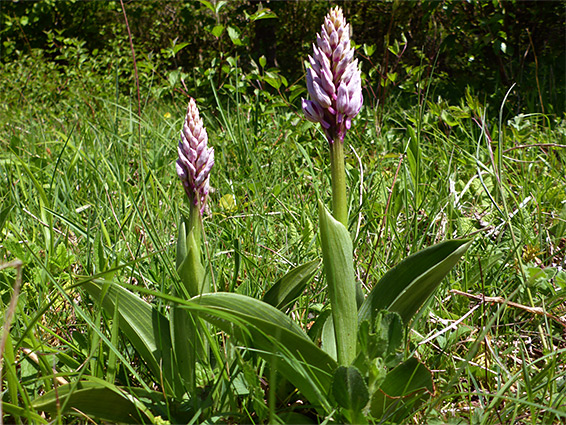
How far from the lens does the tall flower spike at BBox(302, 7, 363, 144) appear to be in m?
1.17

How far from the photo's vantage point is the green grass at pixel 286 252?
4.08 feet

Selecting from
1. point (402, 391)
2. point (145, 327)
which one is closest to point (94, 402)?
point (145, 327)

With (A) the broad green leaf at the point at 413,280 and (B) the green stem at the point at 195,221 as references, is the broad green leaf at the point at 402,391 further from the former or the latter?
(B) the green stem at the point at 195,221

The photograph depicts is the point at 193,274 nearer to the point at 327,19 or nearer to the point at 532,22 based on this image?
the point at 327,19

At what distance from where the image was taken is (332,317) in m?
1.21

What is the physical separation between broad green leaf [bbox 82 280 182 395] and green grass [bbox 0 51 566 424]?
1.9 inches

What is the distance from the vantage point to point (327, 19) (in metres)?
1.18

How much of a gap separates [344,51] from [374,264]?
94cm

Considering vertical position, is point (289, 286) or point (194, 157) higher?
point (194, 157)

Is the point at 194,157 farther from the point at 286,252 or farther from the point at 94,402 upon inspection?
the point at 286,252

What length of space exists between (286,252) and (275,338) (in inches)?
36.2

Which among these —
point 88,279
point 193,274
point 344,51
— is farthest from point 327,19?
point 88,279

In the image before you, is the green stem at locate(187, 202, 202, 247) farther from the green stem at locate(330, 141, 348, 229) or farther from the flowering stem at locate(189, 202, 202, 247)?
the green stem at locate(330, 141, 348, 229)

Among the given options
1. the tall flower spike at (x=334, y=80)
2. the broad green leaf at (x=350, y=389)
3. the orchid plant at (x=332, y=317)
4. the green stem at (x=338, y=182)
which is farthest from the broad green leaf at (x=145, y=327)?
the tall flower spike at (x=334, y=80)
